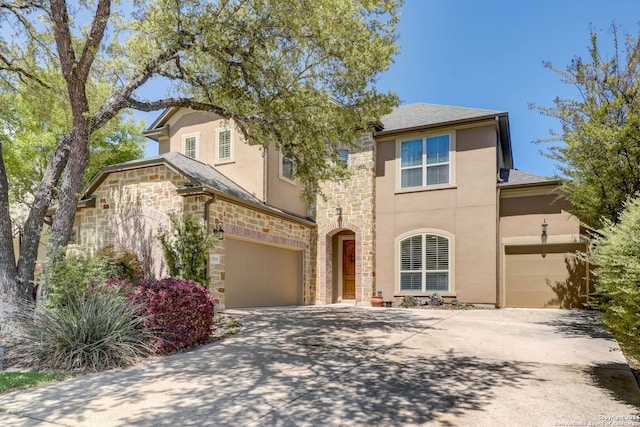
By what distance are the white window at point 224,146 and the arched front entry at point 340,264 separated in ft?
14.6

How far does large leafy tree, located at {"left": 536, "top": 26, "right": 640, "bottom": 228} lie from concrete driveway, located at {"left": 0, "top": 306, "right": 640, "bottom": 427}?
9.67 feet

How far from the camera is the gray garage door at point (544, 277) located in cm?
1294

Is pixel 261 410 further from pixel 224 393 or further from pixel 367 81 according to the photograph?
pixel 367 81

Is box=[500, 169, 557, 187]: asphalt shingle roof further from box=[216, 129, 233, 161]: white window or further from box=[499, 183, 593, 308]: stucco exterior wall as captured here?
box=[216, 129, 233, 161]: white window

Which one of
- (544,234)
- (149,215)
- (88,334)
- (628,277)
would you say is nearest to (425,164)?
(544,234)

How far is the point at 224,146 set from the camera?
15508 mm

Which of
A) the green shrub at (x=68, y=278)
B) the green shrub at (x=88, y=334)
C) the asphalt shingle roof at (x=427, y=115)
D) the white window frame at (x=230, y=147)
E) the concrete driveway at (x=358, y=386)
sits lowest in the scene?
the concrete driveway at (x=358, y=386)

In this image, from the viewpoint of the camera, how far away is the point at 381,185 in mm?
15414

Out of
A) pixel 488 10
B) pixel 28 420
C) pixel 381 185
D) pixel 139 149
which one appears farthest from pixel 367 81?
pixel 139 149

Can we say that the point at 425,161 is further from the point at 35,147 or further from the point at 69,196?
the point at 35,147

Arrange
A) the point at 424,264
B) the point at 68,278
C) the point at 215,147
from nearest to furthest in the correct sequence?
1. the point at 68,278
2. the point at 424,264
3. the point at 215,147

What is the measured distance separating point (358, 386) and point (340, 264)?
11.7m

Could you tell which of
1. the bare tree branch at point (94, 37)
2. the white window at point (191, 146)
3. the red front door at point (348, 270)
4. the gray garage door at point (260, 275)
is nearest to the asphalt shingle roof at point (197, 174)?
the white window at point (191, 146)

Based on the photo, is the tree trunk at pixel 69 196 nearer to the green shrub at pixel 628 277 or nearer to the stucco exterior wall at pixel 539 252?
the green shrub at pixel 628 277
